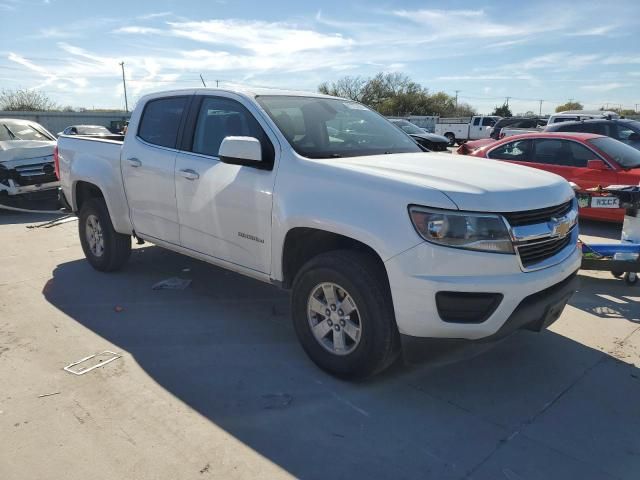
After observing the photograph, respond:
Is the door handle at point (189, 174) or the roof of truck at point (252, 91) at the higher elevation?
the roof of truck at point (252, 91)

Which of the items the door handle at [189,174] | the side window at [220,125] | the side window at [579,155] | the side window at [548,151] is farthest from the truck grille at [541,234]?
the side window at [548,151]

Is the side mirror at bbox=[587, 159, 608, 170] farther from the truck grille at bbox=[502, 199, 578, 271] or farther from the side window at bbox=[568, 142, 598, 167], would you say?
the truck grille at bbox=[502, 199, 578, 271]

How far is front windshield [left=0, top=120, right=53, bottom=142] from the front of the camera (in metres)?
10.7

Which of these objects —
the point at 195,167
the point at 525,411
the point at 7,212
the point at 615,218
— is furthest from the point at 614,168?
the point at 7,212

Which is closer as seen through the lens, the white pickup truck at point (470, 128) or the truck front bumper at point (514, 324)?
the truck front bumper at point (514, 324)

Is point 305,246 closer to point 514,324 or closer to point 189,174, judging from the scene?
point 189,174

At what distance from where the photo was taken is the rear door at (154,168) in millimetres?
4574

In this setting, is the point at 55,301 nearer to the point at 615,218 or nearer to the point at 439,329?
the point at 439,329

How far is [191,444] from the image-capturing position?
283cm

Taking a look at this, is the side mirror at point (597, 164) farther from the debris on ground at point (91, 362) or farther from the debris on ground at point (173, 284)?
the debris on ground at point (91, 362)

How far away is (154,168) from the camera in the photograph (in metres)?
4.67

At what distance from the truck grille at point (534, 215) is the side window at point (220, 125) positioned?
173cm

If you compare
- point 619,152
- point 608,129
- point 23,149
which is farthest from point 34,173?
point 608,129

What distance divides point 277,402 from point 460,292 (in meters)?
1.30
